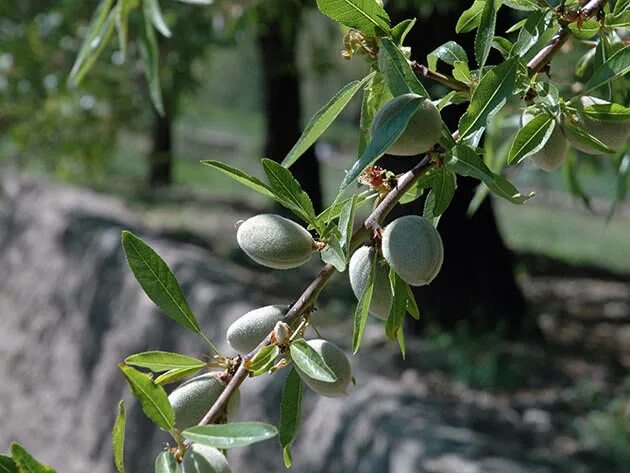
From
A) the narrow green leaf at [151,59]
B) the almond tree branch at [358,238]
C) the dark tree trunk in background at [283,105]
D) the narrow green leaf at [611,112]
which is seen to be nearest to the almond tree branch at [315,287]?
the almond tree branch at [358,238]

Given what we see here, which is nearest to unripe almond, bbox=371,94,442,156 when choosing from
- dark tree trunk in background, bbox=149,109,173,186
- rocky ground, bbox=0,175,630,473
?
rocky ground, bbox=0,175,630,473

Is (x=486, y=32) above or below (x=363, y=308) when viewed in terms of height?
above

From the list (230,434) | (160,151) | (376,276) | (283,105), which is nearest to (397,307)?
(376,276)

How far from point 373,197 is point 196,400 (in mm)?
140

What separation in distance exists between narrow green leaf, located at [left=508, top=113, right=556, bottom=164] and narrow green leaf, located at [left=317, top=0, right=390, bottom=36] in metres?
0.09

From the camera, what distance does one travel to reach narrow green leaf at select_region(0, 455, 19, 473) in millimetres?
406

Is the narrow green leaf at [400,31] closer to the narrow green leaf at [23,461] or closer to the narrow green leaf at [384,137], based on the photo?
the narrow green leaf at [384,137]

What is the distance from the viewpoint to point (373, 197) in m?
0.49

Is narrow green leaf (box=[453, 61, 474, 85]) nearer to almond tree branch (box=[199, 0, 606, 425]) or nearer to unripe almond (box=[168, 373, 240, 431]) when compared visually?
almond tree branch (box=[199, 0, 606, 425])

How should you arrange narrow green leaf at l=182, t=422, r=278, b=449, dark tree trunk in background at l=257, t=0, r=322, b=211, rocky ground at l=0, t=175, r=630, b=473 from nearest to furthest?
narrow green leaf at l=182, t=422, r=278, b=449, rocky ground at l=0, t=175, r=630, b=473, dark tree trunk in background at l=257, t=0, r=322, b=211

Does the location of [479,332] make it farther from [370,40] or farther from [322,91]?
[322,91]

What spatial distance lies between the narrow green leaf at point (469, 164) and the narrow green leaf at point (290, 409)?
0.44 ft

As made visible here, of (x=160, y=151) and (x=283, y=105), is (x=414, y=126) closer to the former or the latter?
(x=283, y=105)

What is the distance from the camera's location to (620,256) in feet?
17.5
